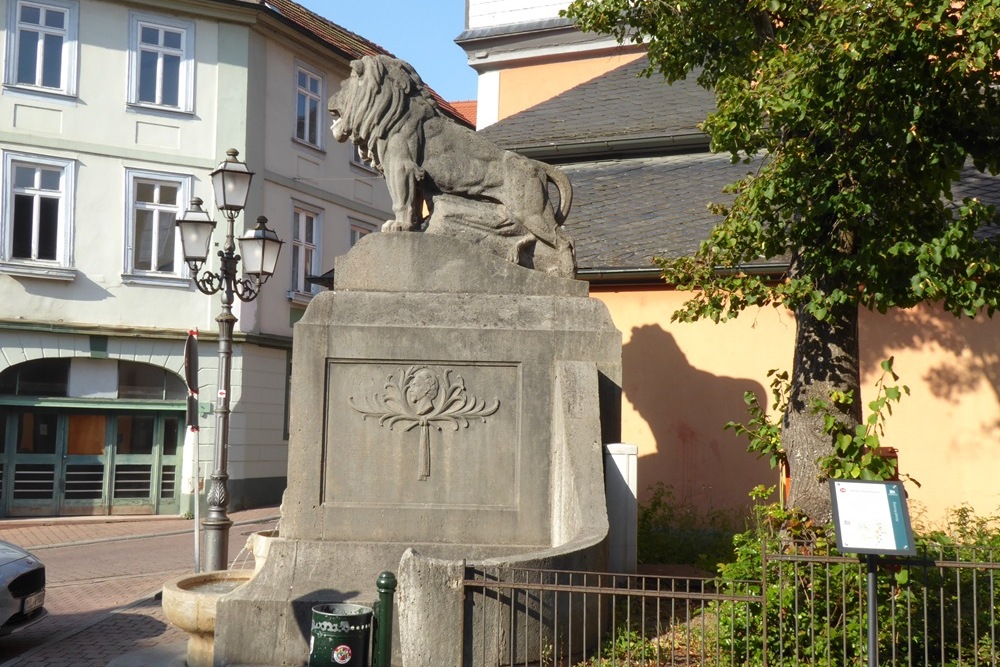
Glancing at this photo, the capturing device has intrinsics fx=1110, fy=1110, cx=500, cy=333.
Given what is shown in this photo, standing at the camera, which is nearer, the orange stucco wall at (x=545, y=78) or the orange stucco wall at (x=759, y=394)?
the orange stucco wall at (x=759, y=394)

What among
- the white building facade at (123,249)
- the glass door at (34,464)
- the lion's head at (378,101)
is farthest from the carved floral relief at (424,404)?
the glass door at (34,464)

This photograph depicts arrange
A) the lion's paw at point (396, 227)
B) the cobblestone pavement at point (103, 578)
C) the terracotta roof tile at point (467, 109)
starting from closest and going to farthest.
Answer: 1. the lion's paw at point (396, 227)
2. the cobblestone pavement at point (103, 578)
3. the terracotta roof tile at point (467, 109)

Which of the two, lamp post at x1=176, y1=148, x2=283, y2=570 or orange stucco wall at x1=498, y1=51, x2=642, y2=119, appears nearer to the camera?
lamp post at x1=176, y1=148, x2=283, y2=570

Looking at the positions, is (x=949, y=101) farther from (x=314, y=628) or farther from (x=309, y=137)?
(x=309, y=137)

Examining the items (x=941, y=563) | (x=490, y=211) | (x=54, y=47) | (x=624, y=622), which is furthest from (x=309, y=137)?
(x=941, y=563)

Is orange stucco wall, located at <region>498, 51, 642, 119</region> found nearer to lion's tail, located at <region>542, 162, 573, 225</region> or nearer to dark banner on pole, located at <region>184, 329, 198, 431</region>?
dark banner on pole, located at <region>184, 329, 198, 431</region>

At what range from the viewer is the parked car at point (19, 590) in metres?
9.19

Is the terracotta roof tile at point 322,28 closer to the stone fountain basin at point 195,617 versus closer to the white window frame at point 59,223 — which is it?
the white window frame at point 59,223

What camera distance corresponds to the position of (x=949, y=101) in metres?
7.39

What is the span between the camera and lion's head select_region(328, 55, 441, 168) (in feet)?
28.8

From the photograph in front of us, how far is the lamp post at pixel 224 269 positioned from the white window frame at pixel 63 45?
10.9 meters

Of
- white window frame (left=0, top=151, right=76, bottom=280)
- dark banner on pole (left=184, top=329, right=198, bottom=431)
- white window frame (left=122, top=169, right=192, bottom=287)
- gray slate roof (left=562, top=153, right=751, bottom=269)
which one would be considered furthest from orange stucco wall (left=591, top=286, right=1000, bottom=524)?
white window frame (left=0, top=151, right=76, bottom=280)

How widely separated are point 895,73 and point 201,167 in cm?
1829

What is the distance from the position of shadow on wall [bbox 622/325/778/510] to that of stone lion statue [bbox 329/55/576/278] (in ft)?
16.9
